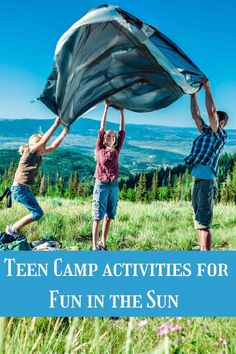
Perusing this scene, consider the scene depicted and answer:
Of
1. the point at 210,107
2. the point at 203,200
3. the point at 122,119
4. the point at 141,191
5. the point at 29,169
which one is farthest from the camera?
the point at 141,191

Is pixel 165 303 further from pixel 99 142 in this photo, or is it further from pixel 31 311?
pixel 99 142

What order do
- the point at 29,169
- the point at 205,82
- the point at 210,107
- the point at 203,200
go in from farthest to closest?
the point at 29,169 → the point at 203,200 → the point at 205,82 → the point at 210,107

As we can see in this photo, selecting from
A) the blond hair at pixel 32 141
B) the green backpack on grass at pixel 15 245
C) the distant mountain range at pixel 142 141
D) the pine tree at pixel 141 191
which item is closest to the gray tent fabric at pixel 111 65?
A: the blond hair at pixel 32 141

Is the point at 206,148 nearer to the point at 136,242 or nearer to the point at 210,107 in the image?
the point at 210,107

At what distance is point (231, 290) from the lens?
528 cm

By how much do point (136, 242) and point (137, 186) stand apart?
24.4 ft

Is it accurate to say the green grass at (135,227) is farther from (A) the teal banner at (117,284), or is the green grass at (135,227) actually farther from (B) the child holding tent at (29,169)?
(A) the teal banner at (117,284)

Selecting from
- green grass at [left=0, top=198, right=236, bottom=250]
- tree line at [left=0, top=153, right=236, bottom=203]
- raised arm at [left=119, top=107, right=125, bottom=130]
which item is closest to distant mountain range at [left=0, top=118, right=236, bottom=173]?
tree line at [left=0, top=153, right=236, bottom=203]

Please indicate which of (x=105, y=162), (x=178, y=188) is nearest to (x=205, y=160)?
(x=105, y=162)

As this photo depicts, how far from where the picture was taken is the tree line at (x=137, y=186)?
1569 cm

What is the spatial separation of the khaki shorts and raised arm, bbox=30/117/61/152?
5.94 feet

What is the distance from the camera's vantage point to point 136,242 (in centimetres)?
877

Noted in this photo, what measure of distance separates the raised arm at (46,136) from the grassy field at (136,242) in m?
1.47

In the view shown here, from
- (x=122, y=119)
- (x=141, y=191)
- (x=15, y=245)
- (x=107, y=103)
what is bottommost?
(x=15, y=245)
